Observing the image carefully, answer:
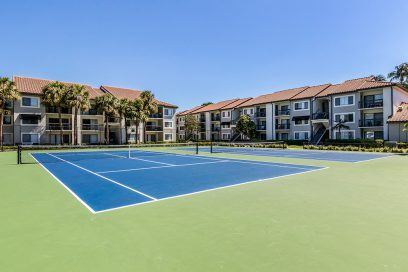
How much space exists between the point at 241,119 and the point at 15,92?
42.2 meters

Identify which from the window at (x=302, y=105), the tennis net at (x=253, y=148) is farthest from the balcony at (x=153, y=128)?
the window at (x=302, y=105)

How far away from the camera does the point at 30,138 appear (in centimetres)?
4847

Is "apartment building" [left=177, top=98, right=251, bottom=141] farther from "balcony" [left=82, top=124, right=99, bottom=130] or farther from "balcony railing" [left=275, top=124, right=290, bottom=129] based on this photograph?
"balcony" [left=82, top=124, right=99, bottom=130]

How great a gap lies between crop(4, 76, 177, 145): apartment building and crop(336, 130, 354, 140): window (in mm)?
38525

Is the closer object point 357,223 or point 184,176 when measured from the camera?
point 357,223

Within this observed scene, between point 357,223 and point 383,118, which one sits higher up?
point 383,118

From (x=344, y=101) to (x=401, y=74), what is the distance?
→ 76.6ft

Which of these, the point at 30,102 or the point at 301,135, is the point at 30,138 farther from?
the point at 301,135

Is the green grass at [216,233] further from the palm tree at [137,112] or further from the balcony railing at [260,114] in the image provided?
the balcony railing at [260,114]

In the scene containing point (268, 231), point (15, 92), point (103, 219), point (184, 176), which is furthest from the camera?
point (15, 92)

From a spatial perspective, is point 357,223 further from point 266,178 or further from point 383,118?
point 383,118

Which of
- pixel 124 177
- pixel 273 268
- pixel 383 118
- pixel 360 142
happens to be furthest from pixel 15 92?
pixel 383 118

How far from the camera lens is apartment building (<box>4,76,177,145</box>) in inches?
1845

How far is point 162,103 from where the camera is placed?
66.6m
